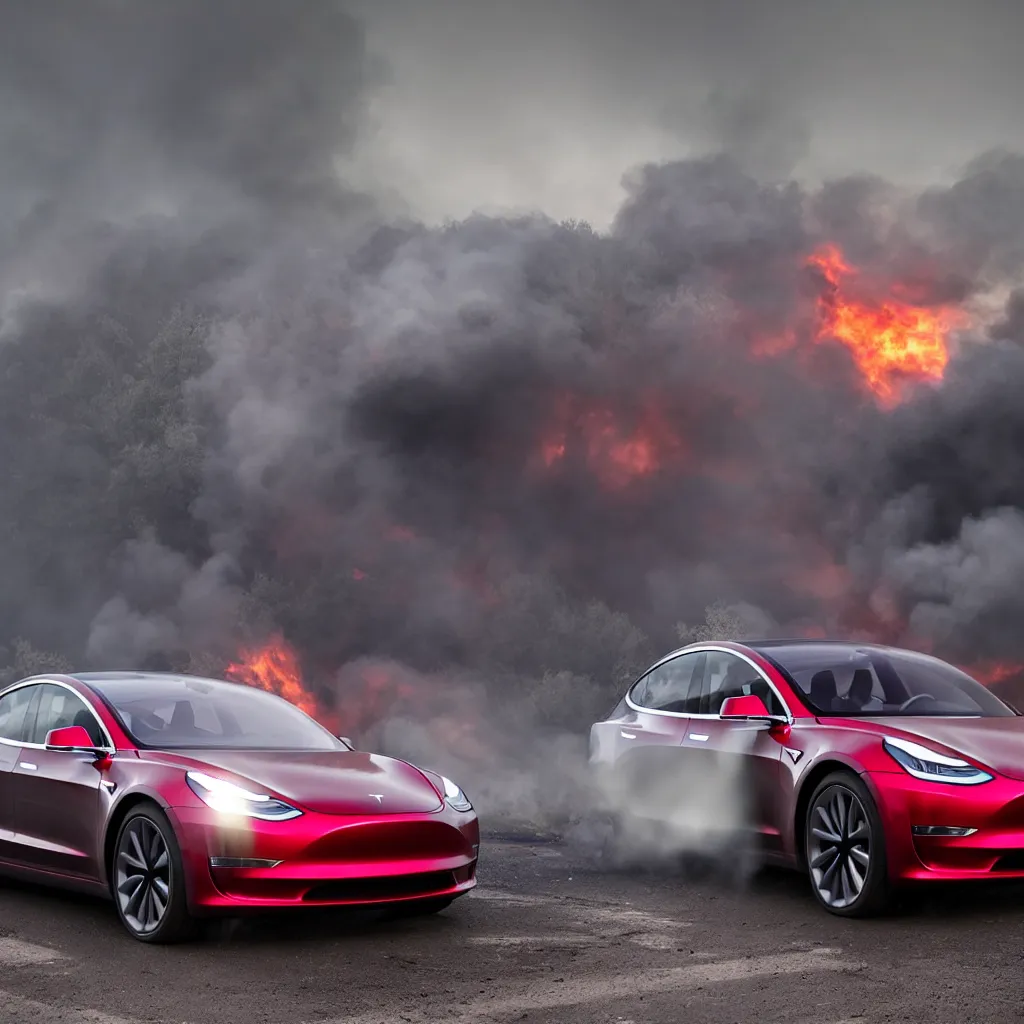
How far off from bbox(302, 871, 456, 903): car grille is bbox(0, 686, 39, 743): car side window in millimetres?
2600

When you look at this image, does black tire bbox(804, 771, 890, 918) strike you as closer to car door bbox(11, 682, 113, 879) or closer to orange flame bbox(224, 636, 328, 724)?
car door bbox(11, 682, 113, 879)

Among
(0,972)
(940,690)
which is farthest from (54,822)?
(940,690)

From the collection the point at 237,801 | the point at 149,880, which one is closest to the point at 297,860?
the point at 237,801

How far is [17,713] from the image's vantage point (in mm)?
8555

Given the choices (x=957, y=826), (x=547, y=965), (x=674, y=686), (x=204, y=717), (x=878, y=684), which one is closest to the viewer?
(x=547, y=965)

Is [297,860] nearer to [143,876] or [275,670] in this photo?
[143,876]

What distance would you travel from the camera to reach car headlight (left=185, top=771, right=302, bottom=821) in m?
6.77

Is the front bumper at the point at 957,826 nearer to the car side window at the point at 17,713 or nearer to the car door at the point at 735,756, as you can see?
the car door at the point at 735,756

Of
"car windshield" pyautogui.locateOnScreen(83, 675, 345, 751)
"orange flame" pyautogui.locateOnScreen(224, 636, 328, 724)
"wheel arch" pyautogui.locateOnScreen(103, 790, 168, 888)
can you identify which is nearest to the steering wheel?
"car windshield" pyautogui.locateOnScreen(83, 675, 345, 751)

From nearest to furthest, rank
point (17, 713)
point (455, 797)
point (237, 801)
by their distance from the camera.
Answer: point (237, 801)
point (455, 797)
point (17, 713)

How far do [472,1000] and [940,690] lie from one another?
4.25 metres

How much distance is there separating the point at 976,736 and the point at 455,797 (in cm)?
294

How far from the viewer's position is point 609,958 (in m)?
6.72

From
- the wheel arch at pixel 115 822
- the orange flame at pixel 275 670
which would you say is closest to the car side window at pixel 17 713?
the wheel arch at pixel 115 822
